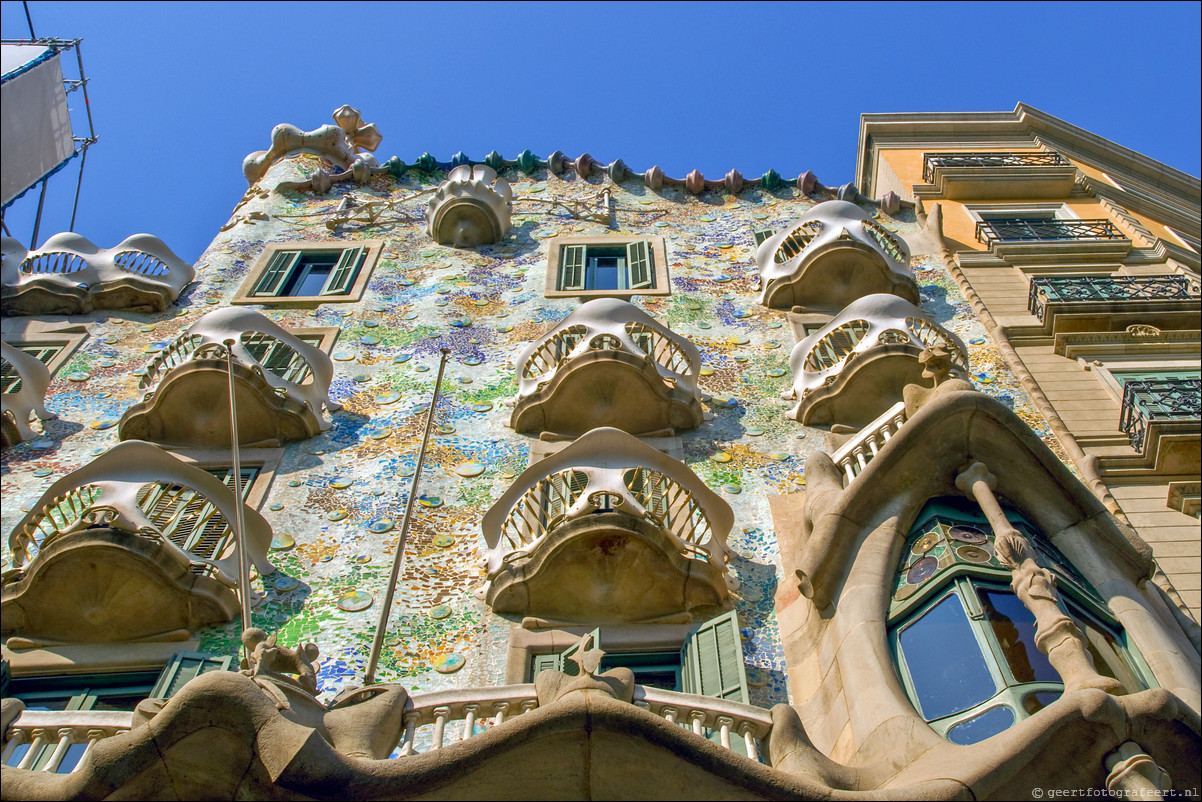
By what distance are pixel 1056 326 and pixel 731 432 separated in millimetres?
4373

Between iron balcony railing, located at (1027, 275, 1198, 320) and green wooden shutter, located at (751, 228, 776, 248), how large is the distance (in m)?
4.05

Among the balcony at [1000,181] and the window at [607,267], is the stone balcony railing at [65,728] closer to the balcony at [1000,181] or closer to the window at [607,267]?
the window at [607,267]

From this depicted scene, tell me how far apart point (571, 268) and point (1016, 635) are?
1052cm

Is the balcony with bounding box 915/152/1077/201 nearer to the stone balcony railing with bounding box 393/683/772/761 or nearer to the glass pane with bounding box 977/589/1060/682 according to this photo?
the glass pane with bounding box 977/589/1060/682

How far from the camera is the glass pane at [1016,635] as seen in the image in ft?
25.0

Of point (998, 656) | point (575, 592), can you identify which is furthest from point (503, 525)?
point (998, 656)

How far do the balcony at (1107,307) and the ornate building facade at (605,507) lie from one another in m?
0.06

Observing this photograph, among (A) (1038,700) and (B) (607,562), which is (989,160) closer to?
(B) (607,562)

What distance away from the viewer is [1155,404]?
1252 cm

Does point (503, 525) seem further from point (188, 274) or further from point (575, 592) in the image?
point (188, 274)

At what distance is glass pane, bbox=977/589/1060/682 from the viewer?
7625 millimetres

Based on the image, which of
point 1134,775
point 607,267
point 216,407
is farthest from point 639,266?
point 1134,775

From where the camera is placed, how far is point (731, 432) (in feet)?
42.6

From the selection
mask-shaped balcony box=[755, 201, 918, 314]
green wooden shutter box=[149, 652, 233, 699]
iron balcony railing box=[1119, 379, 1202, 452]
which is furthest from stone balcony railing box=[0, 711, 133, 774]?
mask-shaped balcony box=[755, 201, 918, 314]
